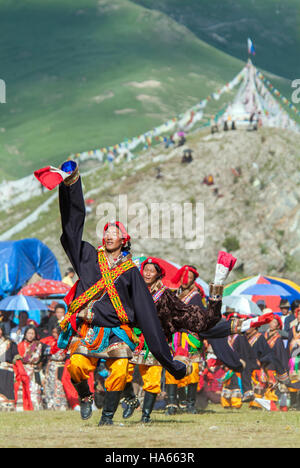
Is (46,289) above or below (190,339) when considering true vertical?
below

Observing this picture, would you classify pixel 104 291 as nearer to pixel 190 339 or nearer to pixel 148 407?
pixel 148 407

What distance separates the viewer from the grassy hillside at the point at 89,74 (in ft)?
342

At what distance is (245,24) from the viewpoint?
138m

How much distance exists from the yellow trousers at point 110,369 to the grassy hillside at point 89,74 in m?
88.1

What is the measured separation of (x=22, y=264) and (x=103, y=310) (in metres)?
13.2

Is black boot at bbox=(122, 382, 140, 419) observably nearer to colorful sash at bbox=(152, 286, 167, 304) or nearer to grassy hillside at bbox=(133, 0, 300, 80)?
colorful sash at bbox=(152, 286, 167, 304)

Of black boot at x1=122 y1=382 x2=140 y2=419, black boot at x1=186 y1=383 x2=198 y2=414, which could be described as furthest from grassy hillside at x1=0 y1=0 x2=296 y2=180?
black boot at x1=122 y1=382 x2=140 y2=419

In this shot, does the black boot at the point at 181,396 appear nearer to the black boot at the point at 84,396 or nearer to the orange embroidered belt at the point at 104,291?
the black boot at the point at 84,396

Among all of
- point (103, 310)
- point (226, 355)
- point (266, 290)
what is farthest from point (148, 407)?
point (266, 290)

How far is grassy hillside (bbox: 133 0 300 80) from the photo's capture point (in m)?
127

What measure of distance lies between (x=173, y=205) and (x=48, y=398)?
43758mm

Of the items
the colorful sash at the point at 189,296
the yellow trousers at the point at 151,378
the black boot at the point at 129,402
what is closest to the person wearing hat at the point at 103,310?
the black boot at the point at 129,402

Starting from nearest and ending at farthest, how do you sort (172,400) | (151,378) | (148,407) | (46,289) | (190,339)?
(148,407) → (151,378) → (172,400) → (190,339) → (46,289)
